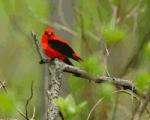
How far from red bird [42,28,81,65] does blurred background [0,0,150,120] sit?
82 mm

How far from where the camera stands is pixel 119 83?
4.28ft

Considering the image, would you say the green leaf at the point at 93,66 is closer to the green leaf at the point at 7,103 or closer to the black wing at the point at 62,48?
the green leaf at the point at 7,103

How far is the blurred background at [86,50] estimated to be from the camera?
1015 millimetres

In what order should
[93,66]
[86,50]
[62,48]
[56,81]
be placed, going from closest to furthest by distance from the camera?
[93,66]
[56,81]
[62,48]
[86,50]

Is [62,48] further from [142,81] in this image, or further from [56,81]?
[142,81]

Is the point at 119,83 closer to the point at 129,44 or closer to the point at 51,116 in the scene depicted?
the point at 51,116

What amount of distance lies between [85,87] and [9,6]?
0.95m

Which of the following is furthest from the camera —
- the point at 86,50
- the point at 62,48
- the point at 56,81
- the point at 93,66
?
the point at 86,50

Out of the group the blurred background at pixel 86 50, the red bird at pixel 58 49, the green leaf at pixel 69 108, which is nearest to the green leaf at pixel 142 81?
the blurred background at pixel 86 50

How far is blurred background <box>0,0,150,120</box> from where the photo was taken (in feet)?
3.33

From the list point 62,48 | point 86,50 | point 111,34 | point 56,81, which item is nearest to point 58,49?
point 62,48

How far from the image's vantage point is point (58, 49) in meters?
1.45

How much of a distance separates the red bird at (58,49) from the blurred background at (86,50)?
8 centimetres

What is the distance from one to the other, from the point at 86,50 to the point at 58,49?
139 cm
